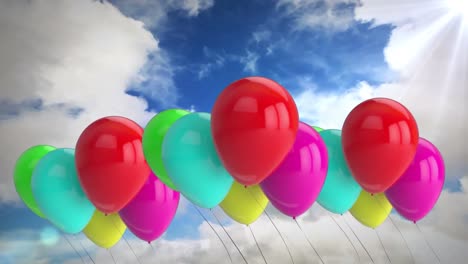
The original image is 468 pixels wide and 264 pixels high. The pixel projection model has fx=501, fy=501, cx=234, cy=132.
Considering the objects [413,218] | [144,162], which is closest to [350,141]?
[413,218]

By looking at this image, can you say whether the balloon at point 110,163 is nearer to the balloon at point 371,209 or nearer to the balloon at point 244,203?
the balloon at point 244,203

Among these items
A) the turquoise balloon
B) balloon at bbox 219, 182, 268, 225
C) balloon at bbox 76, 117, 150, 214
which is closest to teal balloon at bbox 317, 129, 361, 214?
balloon at bbox 219, 182, 268, 225

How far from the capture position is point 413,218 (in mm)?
5594

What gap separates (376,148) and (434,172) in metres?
1.23

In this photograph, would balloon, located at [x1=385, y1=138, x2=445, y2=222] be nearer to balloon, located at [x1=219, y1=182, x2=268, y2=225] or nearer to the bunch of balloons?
the bunch of balloons

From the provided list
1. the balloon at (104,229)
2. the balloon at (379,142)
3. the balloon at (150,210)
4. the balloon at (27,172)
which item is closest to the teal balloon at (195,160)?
the balloon at (150,210)

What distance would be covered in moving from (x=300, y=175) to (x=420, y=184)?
1.57 m

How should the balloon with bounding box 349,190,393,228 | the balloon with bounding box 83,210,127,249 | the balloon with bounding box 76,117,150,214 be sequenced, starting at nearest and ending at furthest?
the balloon with bounding box 76,117,150,214
the balloon with bounding box 349,190,393,228
the balloon with bounding box 83,210,127,249

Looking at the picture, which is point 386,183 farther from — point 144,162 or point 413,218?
point 144,162

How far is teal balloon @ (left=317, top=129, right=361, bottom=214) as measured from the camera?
5320 millimetres

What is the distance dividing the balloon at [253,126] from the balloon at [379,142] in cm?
77

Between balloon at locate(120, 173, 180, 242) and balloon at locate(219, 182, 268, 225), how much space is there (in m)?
0.66

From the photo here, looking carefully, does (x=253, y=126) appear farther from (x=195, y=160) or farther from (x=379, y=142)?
(x=379, y=142)

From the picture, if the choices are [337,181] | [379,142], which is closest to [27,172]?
[337,181]
